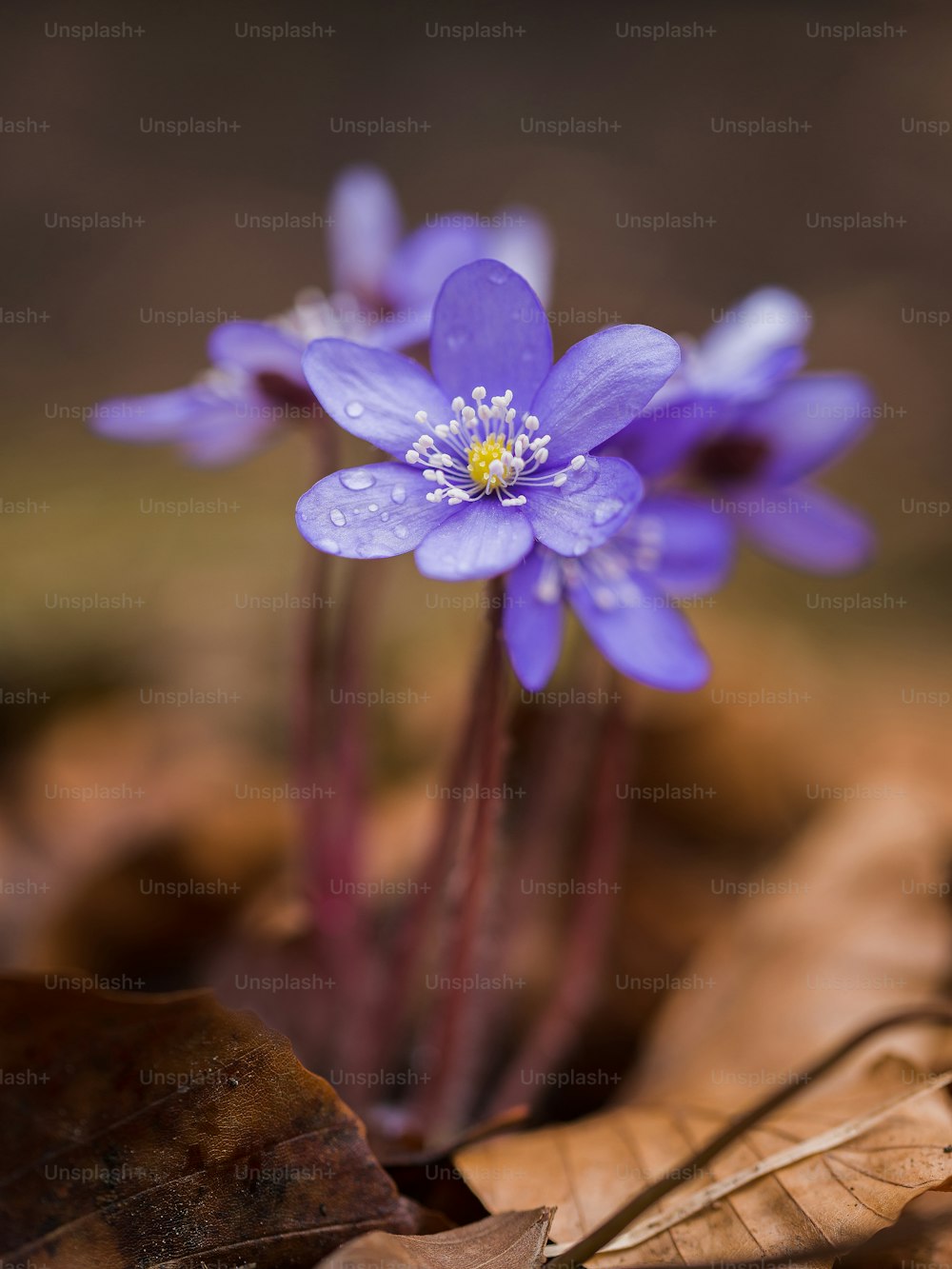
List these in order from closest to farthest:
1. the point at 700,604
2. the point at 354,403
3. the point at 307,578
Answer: the point at 354,403 → the point at 307,578 → the point at 700,604

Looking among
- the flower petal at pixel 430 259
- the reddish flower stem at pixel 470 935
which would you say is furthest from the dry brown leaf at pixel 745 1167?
the flower petal at pixel 430 259

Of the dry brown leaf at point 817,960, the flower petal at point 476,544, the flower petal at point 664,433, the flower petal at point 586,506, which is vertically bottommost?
the dry brown leaf at point 817,960

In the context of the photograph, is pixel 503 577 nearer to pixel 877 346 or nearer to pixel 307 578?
pixel 307 578

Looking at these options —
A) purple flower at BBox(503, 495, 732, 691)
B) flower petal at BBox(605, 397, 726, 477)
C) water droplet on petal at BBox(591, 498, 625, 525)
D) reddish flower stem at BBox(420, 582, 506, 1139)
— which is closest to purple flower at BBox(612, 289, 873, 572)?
flower petal at BBox(605, 397, 726, 477)

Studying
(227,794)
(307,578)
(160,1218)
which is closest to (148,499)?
(227,794)

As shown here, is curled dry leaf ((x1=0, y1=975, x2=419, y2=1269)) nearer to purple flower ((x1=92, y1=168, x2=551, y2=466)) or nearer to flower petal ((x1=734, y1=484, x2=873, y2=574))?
purple flower ((x1=92, y1=168, x2=551, y2=466))

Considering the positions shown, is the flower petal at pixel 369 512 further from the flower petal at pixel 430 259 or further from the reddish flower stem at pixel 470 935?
the flower petal at pixel 430 259
